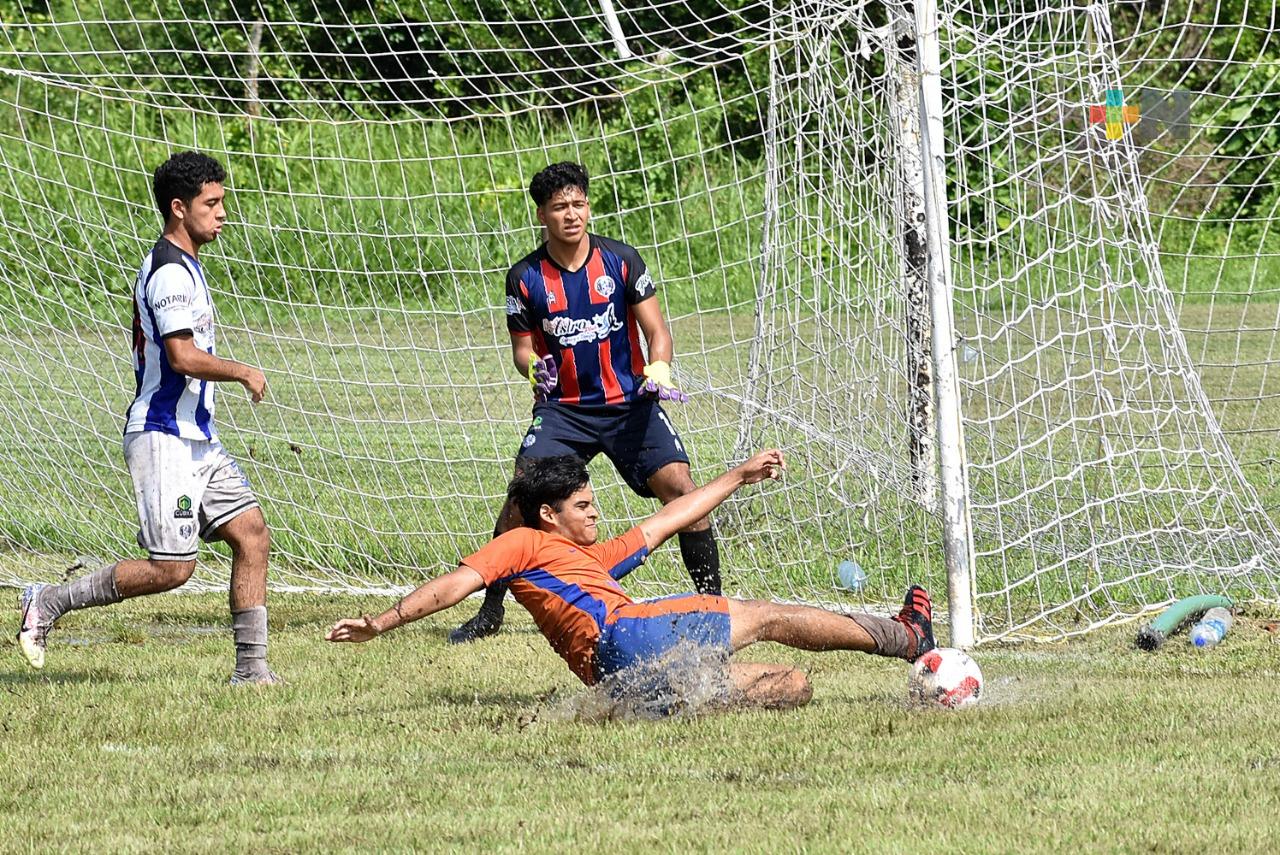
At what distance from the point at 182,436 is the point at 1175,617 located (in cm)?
388

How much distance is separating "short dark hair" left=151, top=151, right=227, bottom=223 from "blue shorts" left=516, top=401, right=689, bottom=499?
165 cm

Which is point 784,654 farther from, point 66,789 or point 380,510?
point 380,510

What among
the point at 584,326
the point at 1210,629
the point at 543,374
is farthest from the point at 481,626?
the point at 1210,629

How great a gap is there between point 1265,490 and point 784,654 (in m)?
4.37

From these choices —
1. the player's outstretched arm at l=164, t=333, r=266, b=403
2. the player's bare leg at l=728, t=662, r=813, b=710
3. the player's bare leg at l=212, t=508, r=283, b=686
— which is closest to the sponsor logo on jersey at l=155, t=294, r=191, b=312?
the player's outstretched arm at l=164, t=333, r=266, b=403

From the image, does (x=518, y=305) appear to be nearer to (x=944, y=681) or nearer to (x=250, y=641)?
(x=250, y=641)

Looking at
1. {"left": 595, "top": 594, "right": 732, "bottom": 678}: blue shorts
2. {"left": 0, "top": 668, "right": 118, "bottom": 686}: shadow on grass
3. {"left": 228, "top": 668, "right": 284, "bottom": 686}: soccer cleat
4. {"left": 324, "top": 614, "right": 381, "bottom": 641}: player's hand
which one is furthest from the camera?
{"left": 0, "top": 668, "right": 118, "bottom": 686}: shadow on grass

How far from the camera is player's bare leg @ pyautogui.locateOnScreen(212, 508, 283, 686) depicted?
637 centimetres

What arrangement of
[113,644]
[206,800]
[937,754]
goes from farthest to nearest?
[113,644] < [937,754] < [206,800]

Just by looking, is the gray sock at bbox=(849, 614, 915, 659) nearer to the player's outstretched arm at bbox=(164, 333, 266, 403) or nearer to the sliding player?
the sliding player

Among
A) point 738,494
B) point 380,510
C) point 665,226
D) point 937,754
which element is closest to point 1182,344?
point 738,494

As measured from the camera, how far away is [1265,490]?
10.0 m

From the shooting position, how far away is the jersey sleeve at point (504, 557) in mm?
5473

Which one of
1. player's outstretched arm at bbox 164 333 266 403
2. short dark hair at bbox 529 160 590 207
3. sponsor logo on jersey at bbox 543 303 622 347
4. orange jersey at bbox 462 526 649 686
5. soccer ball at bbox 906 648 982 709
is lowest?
soccer ball at bbox 906 648 982 709
